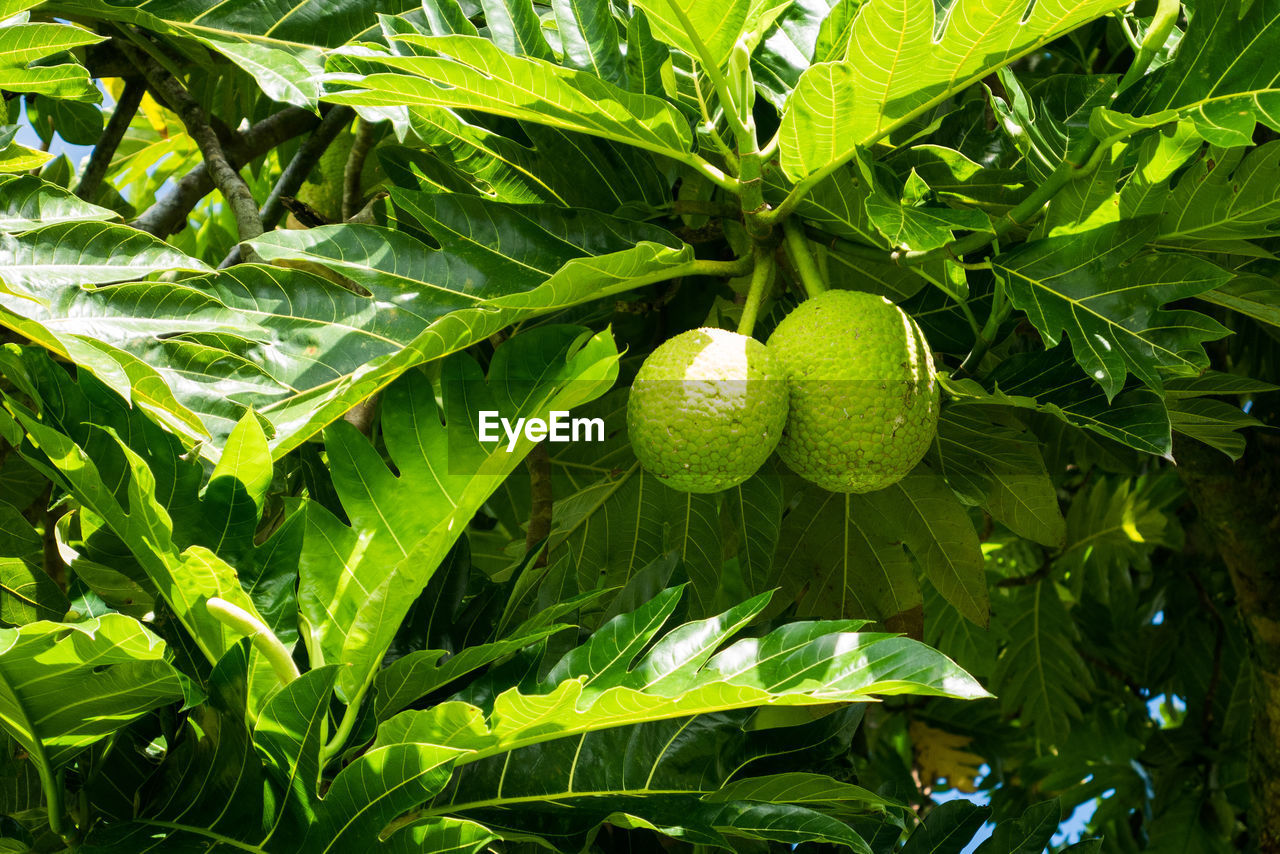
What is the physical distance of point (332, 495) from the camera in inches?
44.3

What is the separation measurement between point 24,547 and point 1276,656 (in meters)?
1.81

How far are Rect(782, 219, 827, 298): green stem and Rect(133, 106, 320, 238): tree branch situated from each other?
92 cm

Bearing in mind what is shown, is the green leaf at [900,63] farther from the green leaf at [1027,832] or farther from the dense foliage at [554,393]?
the green leaf at [1027,832]

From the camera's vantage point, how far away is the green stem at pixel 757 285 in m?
1.07

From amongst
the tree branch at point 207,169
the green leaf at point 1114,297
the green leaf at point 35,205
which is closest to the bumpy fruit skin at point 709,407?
the green leaf at point 1114,297

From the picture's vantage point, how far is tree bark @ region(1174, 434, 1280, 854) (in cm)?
174

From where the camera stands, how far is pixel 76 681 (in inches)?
32.3

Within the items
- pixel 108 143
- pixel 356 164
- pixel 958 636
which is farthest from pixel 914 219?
pixel 958 636

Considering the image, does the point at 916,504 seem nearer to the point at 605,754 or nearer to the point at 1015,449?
the point at 1015,449

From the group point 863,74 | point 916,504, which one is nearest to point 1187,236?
point 863,74

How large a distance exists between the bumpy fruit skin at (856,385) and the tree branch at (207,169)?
1.03 meters

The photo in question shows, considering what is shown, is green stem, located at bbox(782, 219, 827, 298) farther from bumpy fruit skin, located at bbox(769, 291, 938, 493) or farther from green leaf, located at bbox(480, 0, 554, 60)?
green leaf, located at bbox(480, 0, 554, 60)

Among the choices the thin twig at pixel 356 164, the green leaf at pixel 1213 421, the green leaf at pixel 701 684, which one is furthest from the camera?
the thin twig at pixel 356 164

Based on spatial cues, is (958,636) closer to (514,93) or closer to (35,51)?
(514,93)
